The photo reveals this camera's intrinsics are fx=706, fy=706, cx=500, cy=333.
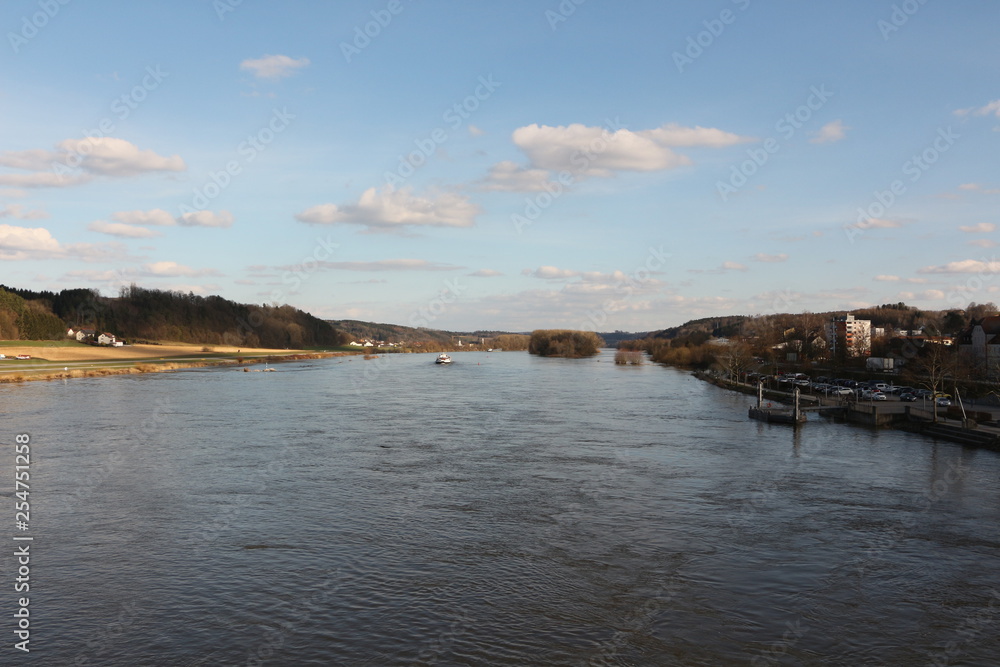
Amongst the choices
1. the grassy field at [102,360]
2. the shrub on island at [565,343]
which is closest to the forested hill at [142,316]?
the grassy field at [102,360]

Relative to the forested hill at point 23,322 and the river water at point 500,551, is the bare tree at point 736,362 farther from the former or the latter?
the forested hill at point 23,322

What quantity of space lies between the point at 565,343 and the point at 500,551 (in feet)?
555

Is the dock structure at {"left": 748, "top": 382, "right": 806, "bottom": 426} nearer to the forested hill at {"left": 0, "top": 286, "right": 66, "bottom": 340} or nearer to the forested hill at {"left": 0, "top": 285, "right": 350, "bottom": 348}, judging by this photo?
the forested hill at {"left": 0, "top": 286, "right": 66, "bottom": 340}

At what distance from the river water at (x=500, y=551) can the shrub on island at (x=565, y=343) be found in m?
146

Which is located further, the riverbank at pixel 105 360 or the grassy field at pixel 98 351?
the grassy field at pixel 98 351

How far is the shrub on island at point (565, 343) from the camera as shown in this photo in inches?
7219

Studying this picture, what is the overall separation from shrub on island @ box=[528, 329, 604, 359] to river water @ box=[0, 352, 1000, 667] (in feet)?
480

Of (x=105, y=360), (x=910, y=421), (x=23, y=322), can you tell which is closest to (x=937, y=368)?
(x=910, y=421)

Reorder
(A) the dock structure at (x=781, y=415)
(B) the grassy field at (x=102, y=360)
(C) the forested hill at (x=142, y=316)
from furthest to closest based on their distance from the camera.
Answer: (C) the forested hill at (x=142, y=316)
(B) the grassy field at (x=102, y=360)
(A) the dock structure at (x=781, y=415)

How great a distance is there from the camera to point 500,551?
1747 centimetres

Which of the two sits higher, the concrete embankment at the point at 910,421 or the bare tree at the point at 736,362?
the bare tree at the point at 736,362

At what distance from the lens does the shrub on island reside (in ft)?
602

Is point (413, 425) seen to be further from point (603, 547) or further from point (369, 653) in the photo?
point (369, 653)

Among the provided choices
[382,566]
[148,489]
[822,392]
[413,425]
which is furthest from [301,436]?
[822,392]
